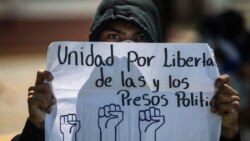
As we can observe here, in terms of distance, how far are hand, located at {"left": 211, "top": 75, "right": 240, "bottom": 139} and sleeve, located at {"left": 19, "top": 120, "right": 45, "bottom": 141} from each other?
2.49ft

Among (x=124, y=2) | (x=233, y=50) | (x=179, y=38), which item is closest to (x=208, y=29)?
(x=233, y=50)

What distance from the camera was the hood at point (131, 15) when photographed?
4.20 meters

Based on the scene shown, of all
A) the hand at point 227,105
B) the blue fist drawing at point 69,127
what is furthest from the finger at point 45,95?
the hand at point 227,105

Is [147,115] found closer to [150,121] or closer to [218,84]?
[150,121]

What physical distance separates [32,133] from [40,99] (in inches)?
7.2

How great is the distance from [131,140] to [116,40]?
1.58ft

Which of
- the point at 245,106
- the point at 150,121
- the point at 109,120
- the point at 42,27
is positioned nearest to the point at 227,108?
the point at 150,121

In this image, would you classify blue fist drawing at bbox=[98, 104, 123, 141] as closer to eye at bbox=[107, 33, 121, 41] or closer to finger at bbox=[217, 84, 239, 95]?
eye at bbox=[107, 33, 121, 41]

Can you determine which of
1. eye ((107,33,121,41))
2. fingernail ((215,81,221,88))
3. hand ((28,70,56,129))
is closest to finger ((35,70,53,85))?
hand ((28,70,56,129))

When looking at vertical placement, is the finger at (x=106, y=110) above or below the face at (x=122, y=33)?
below

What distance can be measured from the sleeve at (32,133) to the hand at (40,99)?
0.02m

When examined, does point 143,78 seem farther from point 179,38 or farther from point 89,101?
point 179,38

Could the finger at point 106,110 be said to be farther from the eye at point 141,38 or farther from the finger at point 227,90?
the finger at point 227,90

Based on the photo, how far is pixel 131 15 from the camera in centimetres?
421
